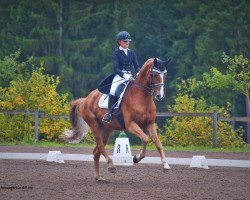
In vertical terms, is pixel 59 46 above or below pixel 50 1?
below

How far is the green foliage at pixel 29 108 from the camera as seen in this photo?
88.3ft

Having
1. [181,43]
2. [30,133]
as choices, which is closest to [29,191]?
[30,133]

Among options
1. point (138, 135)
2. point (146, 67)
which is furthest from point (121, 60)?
point (138, 135)

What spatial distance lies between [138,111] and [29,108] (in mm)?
16040

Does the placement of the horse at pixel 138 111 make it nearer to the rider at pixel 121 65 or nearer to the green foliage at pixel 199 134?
the rider at pixel 121 65

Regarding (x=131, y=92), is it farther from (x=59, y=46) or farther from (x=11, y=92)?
(x=59, y=46)

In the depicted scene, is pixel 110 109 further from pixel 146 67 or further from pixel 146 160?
pixel 146 160

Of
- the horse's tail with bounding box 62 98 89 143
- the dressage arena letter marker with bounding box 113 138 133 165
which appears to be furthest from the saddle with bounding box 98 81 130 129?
the dressage arena letter marker with bounding box 113 138 133 165

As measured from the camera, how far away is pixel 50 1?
52688 mm

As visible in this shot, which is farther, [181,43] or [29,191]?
[181,43]

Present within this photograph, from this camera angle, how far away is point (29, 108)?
27.6 metres

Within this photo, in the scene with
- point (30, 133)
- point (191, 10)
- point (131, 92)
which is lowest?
point (30, 133)

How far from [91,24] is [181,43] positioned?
8.60 m

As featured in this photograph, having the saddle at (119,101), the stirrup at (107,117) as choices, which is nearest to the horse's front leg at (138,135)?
the saddle at (119,101)
